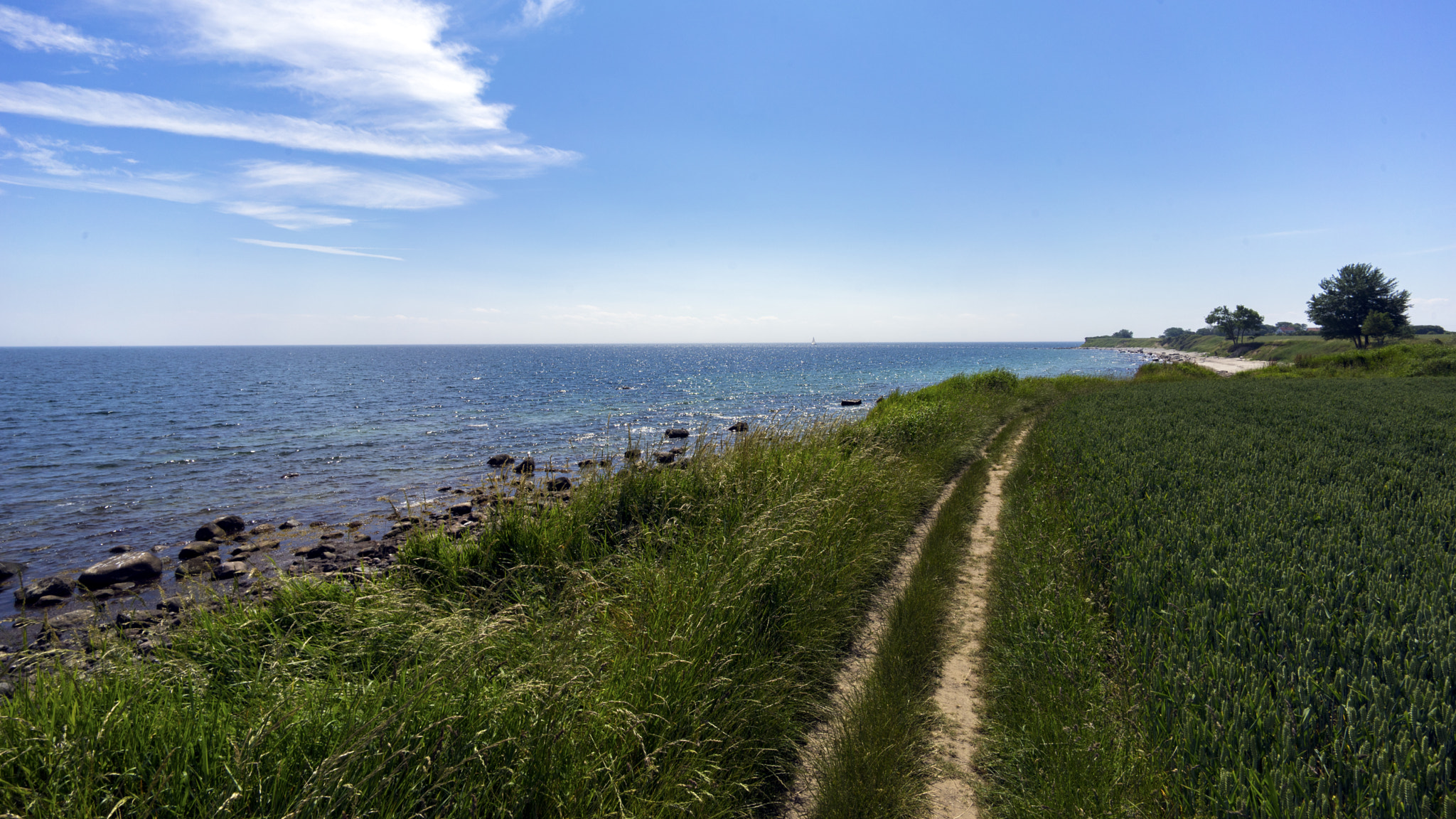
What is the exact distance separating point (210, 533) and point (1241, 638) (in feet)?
67.2

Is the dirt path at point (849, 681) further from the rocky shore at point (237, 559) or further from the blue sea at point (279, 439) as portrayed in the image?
the blue sea at point (279, 439)

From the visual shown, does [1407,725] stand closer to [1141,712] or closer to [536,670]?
[1141,712]

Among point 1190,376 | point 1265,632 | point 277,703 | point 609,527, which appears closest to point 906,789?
point 1265,632

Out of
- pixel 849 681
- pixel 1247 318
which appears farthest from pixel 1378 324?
pixel 849 681

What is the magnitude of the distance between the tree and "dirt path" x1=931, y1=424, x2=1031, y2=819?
5860 inches

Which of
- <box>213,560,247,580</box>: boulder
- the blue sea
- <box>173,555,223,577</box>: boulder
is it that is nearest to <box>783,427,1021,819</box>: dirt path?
the blue sea

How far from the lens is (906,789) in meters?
3.99

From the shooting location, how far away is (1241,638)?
4012 millimetres

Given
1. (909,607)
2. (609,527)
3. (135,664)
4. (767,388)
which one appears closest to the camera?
(135,664)

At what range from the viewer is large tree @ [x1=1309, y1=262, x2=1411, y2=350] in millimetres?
71188

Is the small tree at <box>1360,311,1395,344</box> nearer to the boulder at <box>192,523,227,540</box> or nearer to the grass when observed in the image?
the grass

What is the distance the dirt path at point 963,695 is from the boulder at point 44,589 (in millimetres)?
16390

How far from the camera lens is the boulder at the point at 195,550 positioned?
1333 centimetres

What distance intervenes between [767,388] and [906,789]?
185 feet
